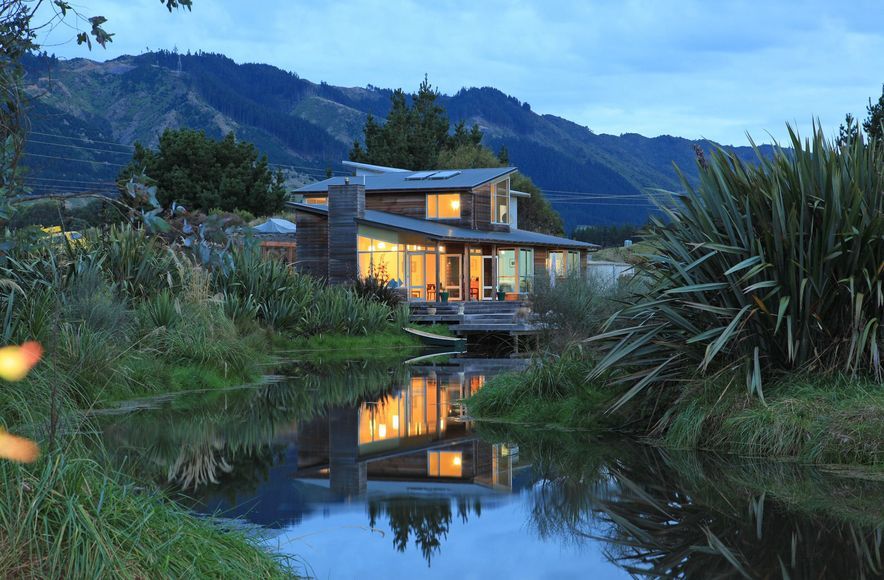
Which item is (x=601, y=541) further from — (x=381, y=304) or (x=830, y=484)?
(x=381, y=304)

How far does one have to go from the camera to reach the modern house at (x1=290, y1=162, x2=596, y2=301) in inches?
1604

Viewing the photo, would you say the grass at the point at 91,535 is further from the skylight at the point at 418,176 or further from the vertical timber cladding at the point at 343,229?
the skylight at the point at 418,176

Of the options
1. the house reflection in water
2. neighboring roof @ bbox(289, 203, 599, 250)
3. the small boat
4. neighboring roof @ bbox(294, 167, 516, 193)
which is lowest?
the small boat

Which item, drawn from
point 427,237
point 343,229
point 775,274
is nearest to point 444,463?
point 775,274

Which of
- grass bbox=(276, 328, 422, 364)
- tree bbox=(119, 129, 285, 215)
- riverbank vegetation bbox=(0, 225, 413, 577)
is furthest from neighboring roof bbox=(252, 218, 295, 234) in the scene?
tree bbox=(119, 129, 285, 215)

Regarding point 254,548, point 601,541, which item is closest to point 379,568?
point 254,548

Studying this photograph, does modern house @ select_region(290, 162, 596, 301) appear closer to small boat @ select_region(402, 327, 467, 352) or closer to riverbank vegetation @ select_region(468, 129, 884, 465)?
small boat @ select_region(402, 327, 467, 352)

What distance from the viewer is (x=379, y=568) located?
6391mm

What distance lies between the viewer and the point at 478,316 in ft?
115

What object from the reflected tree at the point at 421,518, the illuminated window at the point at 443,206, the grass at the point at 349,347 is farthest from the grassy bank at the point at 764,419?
the illuminated window at the point at 443,206

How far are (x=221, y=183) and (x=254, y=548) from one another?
61675 mm

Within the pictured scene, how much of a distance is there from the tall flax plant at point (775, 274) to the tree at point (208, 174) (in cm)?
5584

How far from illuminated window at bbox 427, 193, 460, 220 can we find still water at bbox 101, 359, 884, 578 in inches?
1292

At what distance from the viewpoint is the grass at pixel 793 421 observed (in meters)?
9.29
